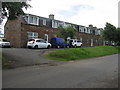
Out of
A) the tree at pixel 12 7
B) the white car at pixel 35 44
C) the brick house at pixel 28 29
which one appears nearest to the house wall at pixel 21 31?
the brick house at pixel 28 29

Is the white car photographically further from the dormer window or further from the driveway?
the driveway

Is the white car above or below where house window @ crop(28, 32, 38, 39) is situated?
below

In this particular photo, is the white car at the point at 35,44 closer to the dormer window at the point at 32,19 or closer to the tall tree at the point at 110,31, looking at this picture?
the dormer window at the point at 32,19

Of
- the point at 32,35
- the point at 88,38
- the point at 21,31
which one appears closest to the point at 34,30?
the point at 32,35

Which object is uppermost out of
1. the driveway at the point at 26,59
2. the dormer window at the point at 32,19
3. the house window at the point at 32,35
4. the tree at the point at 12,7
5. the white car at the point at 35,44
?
the dormer window at the point at 32,19

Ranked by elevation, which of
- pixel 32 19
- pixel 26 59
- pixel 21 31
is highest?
pixel 32 19

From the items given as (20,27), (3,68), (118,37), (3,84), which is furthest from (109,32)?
(3,84)

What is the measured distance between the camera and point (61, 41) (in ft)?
88.7

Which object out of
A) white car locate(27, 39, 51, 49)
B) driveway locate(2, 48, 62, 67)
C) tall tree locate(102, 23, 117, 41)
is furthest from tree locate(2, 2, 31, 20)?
tall tree locate(102, 23, 117, 41)

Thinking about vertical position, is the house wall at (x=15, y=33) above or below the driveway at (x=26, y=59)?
above

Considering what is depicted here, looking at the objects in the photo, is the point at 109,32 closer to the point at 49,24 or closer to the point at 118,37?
the point at 118,37

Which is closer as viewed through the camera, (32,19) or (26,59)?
(26,59)

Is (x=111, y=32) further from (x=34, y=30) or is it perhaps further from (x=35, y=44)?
(x=35, y=44)

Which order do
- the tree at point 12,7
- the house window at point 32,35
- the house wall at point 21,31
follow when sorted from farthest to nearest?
the house window at point 32,35 → the house wall at point 21,31 → the tree at point 12,7
